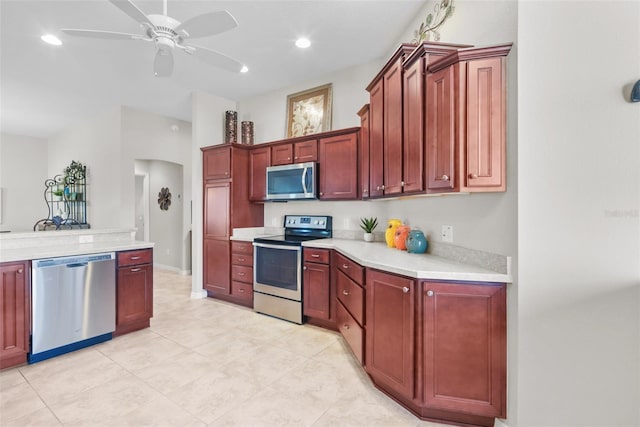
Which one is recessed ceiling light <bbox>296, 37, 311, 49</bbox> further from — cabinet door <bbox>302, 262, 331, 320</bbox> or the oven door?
cabinet door <bbox>302, 262, 331, 320</bbox>

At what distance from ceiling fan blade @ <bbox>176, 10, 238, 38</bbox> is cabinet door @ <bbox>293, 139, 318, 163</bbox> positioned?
1.77m

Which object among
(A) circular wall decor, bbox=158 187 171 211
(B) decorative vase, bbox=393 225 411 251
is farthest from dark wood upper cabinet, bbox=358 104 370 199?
(A) circular wall decor, bbox=158 187 171 211

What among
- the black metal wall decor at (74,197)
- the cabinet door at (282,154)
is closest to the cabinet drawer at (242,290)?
the cabinet door at (282,154)

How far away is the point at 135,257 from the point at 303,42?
2.83 metres

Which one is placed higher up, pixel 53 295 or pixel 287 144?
pixel 287 144

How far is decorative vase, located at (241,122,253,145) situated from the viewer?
13.9ft

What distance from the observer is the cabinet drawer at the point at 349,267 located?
2.25m

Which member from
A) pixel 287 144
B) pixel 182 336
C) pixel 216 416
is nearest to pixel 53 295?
pixel 182 336

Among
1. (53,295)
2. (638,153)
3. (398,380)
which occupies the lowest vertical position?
(398,380)

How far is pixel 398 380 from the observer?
185 centimetres

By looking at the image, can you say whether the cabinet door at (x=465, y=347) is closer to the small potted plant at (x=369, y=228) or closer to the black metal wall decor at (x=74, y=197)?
the small potted plant at (x=369, y=228)

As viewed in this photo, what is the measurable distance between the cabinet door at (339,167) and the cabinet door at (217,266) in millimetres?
1651

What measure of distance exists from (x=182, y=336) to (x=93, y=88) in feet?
12.2

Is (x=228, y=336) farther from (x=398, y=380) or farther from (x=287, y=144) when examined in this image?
(x=287, y=144)
